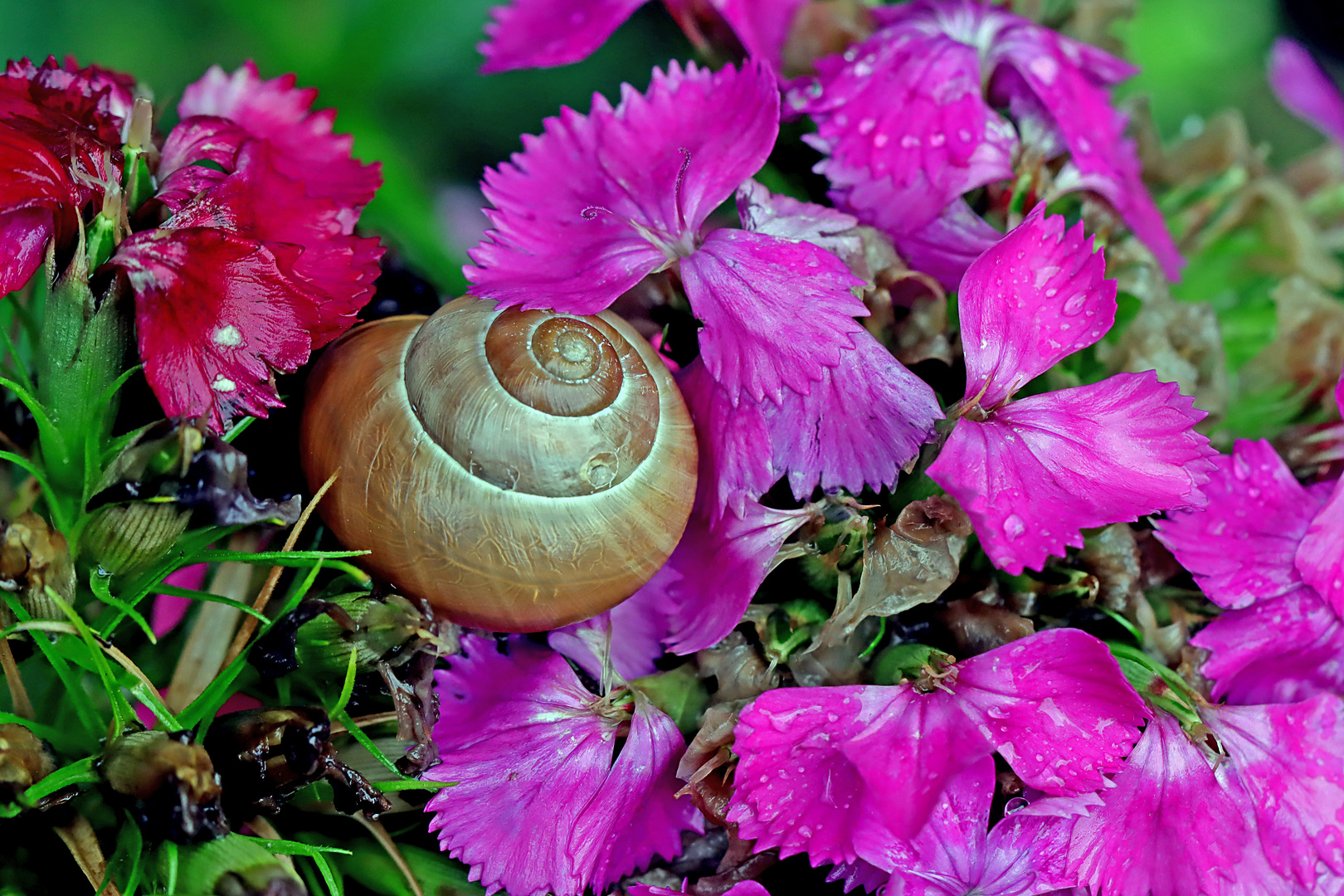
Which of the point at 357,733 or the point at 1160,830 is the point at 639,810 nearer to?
the point at 357,733

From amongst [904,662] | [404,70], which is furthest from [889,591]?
Result: [404,70]

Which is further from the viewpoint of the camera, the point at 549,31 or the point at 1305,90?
the point at 1305,90

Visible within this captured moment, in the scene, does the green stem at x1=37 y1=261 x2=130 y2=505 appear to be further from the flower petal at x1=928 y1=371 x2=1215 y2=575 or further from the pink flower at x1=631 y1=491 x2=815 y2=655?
the flower petal at x1=928 y1=371 x2=1215 y2=575

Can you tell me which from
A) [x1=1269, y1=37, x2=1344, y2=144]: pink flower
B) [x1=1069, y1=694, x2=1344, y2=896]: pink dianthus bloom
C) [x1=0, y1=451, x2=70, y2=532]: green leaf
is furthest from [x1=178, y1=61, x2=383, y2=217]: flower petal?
[x1=1269, y1=37, x2=1344, y2=144]: pink flower

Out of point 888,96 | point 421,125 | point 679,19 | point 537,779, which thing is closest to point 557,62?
point 679,19

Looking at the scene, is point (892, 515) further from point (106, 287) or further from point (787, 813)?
point (106, 287)

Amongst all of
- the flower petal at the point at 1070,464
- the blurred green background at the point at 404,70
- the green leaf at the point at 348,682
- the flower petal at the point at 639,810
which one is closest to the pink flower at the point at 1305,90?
the blurred green background at the point at 404,70
